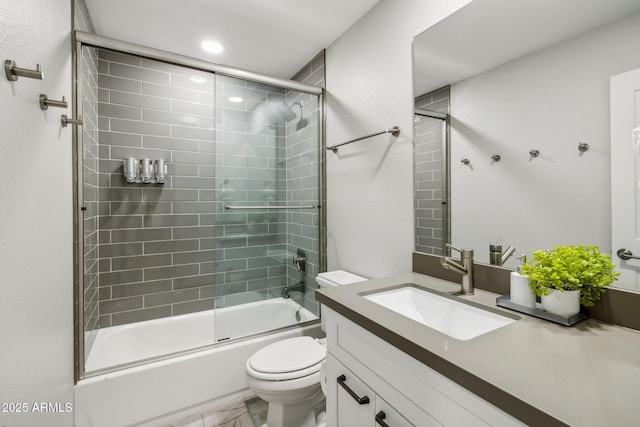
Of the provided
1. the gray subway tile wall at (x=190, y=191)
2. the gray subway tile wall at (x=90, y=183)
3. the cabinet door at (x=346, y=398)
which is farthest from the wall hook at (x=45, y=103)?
the cabinet door at (x=346, y=398)

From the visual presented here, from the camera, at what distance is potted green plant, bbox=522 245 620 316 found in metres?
0.83

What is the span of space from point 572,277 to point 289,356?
4.48 ft

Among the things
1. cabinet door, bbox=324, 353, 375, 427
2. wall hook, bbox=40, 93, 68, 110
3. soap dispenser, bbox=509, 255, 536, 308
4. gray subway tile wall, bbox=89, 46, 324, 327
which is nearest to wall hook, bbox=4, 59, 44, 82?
wall hook, bbox=40, 93, 68, 110

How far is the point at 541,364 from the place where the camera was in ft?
2.06

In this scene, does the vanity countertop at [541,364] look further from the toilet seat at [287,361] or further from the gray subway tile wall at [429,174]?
the toilet seat at [287,361]

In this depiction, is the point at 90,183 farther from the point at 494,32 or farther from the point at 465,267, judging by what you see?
the point at 494,32

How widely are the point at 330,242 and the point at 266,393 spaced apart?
113 cm

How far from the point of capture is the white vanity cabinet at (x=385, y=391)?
0.63 metres

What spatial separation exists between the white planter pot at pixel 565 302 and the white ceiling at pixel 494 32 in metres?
0.83

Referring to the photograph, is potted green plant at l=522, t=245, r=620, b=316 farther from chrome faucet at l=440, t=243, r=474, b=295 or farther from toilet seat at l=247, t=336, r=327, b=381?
toilet seat at l=247, t=336, r=327, b=381

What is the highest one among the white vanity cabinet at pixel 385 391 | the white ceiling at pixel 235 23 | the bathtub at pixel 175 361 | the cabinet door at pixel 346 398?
the white ceiling at pixel 235 23

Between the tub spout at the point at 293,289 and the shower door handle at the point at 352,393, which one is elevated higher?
the shower door handle at the point at 352,393

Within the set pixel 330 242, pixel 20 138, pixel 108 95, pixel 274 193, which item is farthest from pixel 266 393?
pixel 108 95

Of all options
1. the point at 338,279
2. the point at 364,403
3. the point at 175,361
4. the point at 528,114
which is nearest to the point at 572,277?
the point at 528,114
